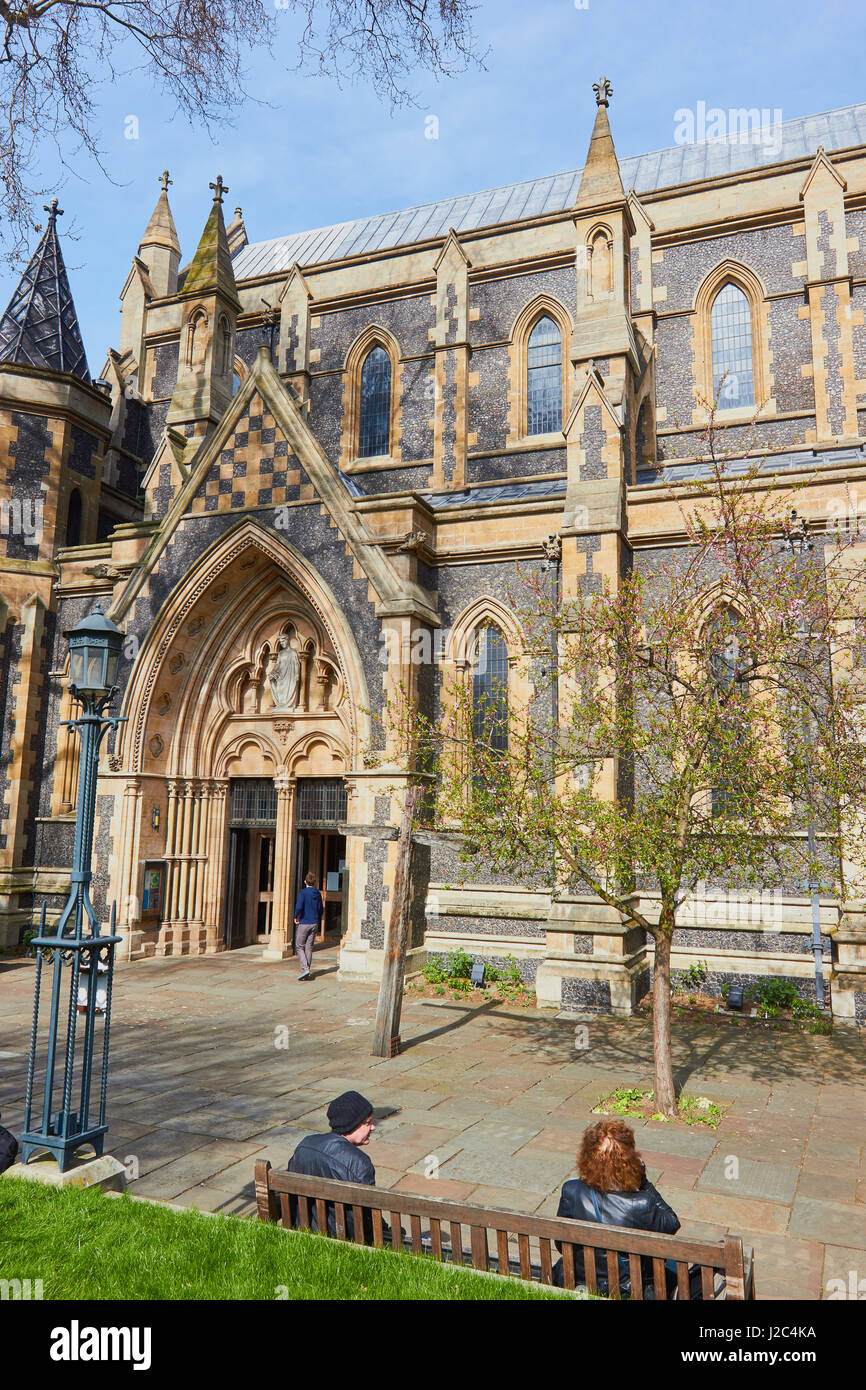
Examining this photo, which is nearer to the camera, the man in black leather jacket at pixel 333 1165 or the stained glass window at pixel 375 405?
the man in black leather jacket at pixel 333 1165

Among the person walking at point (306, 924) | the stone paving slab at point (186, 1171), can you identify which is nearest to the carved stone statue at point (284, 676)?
the person walking at point (306, 924)

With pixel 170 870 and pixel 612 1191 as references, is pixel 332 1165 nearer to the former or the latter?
pixel 612 1191

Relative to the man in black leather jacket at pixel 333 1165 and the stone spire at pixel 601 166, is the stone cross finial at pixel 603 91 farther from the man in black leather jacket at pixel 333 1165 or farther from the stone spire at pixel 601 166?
the man in black leather jacket at pixel 333 1165

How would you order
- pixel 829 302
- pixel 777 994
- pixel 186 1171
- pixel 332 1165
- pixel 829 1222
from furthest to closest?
pixel 829 302 < pixel 777 994 < pixel 186 1171 < pixel 829 1222 < pixel 332 1165

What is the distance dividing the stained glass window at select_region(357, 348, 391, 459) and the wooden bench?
739 inches

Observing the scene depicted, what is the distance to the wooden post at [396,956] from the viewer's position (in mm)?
9742

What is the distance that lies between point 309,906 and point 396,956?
4259mm

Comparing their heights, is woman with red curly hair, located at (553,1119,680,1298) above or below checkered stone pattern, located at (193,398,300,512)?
below

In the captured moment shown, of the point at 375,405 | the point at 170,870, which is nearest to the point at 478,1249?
the point at 170,870

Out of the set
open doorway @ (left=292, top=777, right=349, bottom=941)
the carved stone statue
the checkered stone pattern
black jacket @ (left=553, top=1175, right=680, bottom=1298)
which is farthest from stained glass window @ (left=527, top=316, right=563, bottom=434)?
black jacket @ (left=553, top=1175, right=680, bottom=1298)

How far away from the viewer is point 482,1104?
8062 millimetres

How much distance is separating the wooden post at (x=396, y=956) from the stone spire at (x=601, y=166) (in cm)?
1068

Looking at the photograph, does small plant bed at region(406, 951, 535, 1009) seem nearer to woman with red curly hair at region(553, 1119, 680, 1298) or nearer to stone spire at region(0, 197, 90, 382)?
woman with red curly hair at region(553, 1119, 680, 1298)

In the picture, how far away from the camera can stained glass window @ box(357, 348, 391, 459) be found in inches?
845
